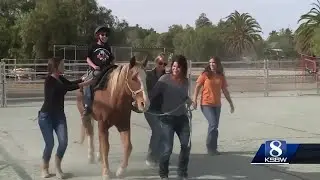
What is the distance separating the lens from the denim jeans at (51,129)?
6.94m

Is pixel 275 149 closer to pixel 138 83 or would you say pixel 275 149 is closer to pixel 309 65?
pixel 138 83

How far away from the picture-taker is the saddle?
23.2 ft

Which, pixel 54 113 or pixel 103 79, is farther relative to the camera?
pixel 103 79

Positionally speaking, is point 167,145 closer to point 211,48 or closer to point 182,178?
point 182,178

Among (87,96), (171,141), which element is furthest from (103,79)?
(171,141)

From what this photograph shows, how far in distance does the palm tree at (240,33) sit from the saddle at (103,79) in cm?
7329

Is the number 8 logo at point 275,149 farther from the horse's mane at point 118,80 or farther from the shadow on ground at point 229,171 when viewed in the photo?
the horse's mane at point 118,80

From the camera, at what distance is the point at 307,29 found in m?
48.6

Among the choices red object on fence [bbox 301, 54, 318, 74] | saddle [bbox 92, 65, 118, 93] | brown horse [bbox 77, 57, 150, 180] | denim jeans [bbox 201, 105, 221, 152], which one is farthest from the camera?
red object on fence [bbox 301, 54, 318, 74]

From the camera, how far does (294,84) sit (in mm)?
27531

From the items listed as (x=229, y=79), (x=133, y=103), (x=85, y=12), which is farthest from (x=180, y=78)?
(x=85, y=12)

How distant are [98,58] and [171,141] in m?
1.81

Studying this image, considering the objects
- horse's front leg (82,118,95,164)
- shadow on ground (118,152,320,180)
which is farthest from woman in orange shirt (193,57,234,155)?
horse's front leg (82,118,95,164)

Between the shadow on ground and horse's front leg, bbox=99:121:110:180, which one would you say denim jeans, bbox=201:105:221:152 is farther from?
horse's front leg, bbox=99:121:110:180
